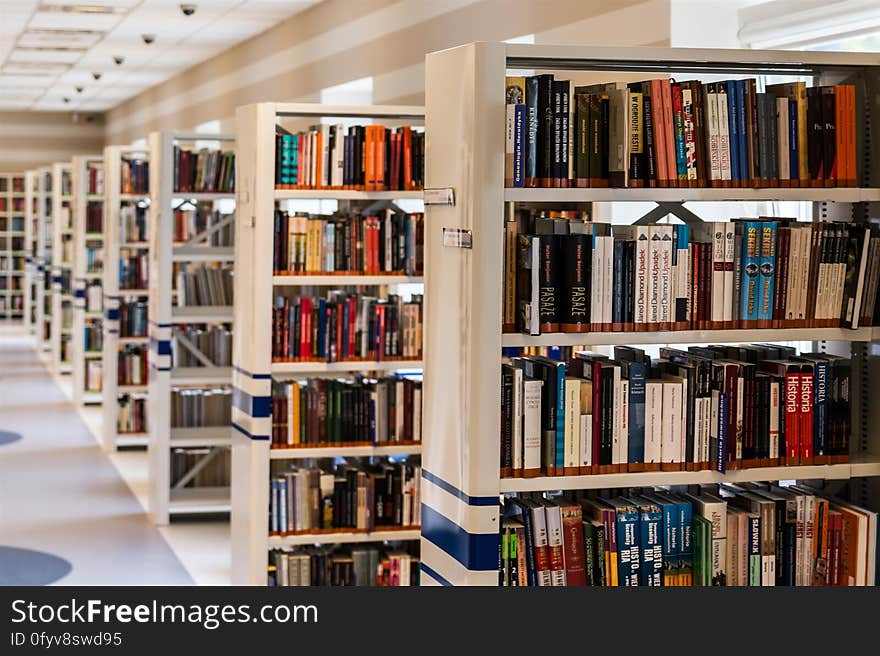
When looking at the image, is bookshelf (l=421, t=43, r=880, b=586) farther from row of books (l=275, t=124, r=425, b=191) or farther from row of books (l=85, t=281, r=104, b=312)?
row of books (l=85, t=281, r=104, b=312)

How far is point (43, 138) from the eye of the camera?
19.6m

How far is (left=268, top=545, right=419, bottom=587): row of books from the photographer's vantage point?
517cm

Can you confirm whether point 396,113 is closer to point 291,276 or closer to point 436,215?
point 291,276

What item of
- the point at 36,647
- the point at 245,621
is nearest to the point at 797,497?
the point at 245,621

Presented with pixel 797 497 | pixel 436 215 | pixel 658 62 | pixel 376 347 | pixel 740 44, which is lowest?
pixel 797 497

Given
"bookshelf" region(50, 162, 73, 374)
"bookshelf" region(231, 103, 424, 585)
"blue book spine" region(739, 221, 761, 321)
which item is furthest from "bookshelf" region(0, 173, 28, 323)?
"blue book spine" region(739, 221, 761, 321)

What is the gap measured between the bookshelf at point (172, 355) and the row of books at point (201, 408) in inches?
1.2

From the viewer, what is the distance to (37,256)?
1564 centimetres

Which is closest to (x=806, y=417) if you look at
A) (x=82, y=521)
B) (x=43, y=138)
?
(x=82, y=521)

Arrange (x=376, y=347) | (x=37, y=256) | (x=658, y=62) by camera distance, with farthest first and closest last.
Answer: (x=37, y=256)
(x=376, y=347)
(x=658, y=62)

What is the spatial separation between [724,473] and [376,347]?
2062 millimetres

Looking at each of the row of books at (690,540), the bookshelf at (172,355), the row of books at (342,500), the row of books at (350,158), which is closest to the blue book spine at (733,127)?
the row of books at (690,540)

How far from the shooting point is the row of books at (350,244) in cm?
508

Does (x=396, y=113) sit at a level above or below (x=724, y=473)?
above
